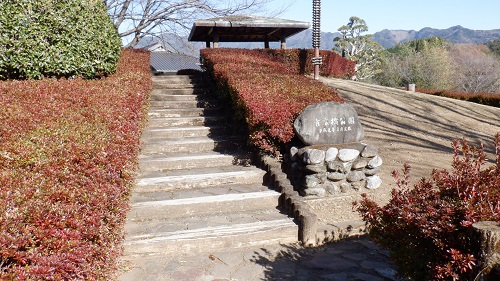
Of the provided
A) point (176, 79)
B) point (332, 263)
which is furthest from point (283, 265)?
point (176, 79)

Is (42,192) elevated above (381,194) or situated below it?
above

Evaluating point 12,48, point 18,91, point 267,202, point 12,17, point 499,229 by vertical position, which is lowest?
point 267,202

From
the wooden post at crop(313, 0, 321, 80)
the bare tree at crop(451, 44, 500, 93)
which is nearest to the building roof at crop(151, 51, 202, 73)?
the wooden post at crop(313, 0, 321, 80)

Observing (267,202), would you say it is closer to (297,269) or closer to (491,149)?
(297,269)

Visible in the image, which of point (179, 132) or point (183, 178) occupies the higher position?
point (179, 132)

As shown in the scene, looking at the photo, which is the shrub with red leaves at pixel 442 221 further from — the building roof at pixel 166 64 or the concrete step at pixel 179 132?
the building roof at pixel 166 64

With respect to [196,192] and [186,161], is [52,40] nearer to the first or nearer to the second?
[186,161]

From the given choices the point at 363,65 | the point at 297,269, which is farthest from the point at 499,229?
the point at 363,65

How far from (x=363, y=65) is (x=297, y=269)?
38923 mm

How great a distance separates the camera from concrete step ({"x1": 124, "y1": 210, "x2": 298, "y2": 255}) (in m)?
4.48

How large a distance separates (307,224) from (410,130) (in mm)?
6731

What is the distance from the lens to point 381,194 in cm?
629

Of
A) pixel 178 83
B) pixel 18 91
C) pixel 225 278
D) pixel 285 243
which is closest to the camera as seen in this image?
pixel 225 278

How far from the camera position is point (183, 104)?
9.24m
